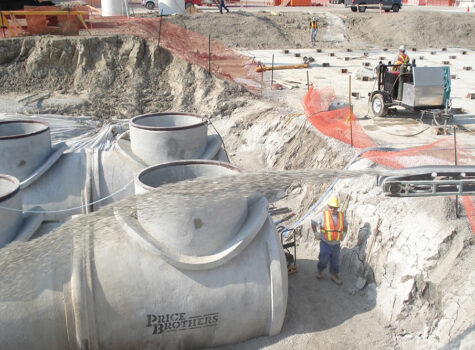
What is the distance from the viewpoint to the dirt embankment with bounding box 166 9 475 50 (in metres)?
28.2

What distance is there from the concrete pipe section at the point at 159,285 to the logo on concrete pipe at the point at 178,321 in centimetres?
1

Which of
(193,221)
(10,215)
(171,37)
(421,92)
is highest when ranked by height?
(171,37)

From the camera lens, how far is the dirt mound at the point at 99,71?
16.6m

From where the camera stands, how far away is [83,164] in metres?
7.94

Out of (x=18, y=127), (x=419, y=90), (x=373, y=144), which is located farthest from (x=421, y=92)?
(x=18, y=127)

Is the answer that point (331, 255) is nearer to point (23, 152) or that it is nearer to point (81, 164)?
point (81, 164)

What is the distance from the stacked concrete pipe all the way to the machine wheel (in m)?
6.51

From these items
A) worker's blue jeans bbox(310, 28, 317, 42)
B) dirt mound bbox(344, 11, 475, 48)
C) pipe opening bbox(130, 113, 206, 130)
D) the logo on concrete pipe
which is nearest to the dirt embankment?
dirt mound bbox(344, 11, 475, 48)

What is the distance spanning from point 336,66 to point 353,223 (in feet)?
51.6

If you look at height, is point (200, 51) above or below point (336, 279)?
above

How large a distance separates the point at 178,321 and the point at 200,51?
1442 centimetres

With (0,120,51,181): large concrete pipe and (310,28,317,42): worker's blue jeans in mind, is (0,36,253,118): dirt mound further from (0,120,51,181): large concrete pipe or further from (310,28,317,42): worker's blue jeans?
(310,28,317,42): worker's blue jeans

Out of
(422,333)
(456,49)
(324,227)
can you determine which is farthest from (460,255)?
(456,49)

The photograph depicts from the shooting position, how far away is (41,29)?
61.5 feet
